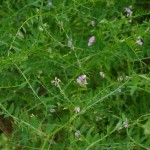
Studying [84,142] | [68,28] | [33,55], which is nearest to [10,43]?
[33,55]

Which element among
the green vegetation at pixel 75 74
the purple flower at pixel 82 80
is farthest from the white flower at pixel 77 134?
the purple flower at pixel 82 80

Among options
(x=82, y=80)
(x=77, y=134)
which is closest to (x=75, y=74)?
(x=82, y=80)

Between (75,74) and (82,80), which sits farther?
(75,74)

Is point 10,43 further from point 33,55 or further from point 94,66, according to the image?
point 94,66

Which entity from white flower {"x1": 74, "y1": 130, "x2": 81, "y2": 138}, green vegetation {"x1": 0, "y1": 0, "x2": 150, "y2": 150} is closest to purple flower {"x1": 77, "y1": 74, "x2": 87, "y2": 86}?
green vegetation {"x1": 0, "y1": 0, "x2": 150, "y2": 150}

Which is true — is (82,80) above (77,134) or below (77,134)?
above

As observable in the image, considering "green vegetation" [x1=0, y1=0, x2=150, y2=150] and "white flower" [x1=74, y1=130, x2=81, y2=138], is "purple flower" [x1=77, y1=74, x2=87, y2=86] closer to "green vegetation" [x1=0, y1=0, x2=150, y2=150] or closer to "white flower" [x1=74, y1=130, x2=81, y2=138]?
"green vegetation" [x1=0, y1=0, x2=150, y2=150]

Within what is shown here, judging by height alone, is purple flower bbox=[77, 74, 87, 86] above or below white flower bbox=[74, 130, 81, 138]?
above

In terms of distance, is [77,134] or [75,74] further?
[75,74]

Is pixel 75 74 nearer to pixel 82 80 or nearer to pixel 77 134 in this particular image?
pixel 82 80
